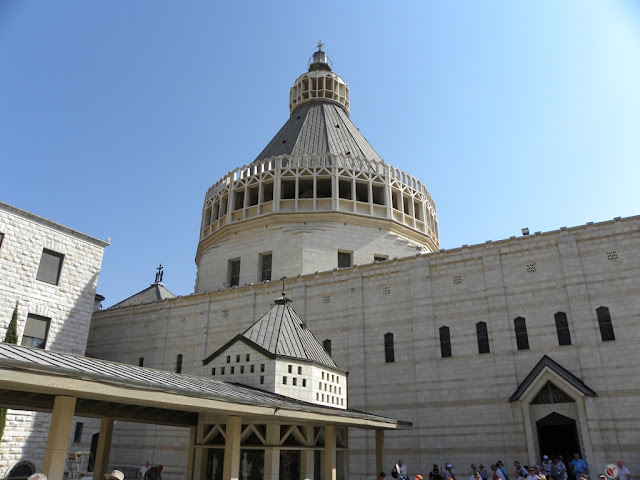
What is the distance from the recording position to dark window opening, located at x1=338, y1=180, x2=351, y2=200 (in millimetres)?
38219

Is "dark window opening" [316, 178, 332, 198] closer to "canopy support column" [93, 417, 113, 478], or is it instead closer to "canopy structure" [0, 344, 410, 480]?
"canopy structure" [0, 344, 410, 480]

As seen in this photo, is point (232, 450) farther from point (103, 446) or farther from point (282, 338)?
point (282, 338)

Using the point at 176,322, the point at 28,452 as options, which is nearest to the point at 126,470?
the point at 28,452

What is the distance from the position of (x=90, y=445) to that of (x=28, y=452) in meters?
6.23

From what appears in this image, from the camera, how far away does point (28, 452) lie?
83.4ft

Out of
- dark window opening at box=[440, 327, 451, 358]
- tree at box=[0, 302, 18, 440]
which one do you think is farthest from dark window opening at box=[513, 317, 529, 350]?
tree at box=[0, 302, 18, 440]

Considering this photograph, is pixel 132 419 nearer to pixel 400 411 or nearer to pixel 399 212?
pixel 400 411

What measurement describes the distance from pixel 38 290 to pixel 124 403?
18662mm

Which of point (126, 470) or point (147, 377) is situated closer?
point (147, 377)

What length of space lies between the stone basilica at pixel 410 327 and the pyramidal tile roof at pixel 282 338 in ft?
0.34

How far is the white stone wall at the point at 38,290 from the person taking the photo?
2544 centimetres

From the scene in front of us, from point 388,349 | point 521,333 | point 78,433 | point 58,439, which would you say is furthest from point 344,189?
point 58,439

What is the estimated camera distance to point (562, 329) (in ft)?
72.7

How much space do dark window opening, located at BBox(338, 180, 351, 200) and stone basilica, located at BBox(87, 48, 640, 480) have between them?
126 cm
